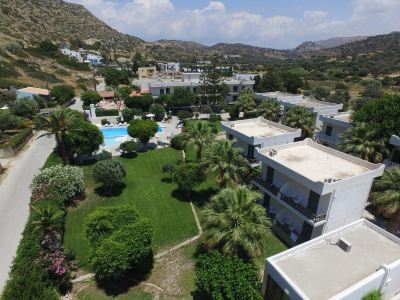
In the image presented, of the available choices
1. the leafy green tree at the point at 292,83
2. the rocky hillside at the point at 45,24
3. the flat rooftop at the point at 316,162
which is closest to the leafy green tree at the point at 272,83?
the leafy green tree at the point at 292,83

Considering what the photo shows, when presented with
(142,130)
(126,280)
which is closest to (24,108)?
(142,130)

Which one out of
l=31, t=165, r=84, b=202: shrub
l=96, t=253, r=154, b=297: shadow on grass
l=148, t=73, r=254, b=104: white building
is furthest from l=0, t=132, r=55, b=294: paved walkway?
l=148, t=73, r=254, b=104: white building

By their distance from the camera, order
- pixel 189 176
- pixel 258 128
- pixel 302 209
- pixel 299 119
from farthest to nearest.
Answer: pixel 299 119, pixel 258 128, pixel 189 176, pixel 302 209

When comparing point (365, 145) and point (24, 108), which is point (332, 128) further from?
point (24, 108)

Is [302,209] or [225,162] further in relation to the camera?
[225,162]

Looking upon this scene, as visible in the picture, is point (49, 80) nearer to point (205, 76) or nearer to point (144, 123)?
point (205, 76)

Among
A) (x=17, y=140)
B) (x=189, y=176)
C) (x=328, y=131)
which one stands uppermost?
(x=328, y=131)

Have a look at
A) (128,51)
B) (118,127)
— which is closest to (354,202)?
(118,127)
